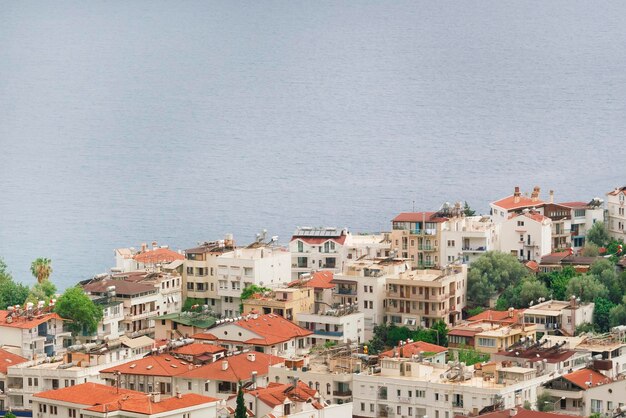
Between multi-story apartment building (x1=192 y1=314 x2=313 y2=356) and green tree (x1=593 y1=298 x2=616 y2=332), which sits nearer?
multi-story apartment building (x1=192 y1=314 x2=313 y2=356)

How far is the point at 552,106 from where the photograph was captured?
12612 centimetres

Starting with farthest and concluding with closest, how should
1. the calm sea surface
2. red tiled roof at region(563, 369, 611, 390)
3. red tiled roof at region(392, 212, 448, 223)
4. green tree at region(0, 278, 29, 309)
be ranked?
the calm sea surface, red tiled roof at region(392, 212, 448, 223), green tree at region(0, 278, 29, 309), red tiled roof at region(563, 369, 611, 390)

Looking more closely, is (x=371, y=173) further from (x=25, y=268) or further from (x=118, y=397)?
(x=118, y=397)

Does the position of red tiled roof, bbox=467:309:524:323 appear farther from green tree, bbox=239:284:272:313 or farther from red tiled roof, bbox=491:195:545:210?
red tiled roof, bbox=491:195:545:210

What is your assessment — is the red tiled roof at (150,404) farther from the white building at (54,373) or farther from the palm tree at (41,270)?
the palm tree at (41,270)

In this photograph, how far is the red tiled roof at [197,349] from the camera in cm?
4678

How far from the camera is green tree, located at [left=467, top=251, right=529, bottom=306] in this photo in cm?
5488

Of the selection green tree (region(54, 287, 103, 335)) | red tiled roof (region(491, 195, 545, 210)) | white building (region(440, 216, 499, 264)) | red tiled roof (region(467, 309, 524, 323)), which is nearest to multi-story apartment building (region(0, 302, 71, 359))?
green tree (region(54, 287, 103, 335))

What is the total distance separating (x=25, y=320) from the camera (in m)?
50.6

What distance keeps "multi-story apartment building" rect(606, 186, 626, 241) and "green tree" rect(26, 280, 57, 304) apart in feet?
45.9

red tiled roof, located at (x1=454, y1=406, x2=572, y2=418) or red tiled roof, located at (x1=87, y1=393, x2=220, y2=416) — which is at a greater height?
red tiled roof, located at (x1=87, y1=393, x2=220, y2=416)

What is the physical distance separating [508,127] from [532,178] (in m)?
24.2

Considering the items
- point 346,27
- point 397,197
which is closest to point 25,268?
point 397,197

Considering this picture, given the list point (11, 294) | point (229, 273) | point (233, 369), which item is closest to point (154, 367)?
point (233, 369)
